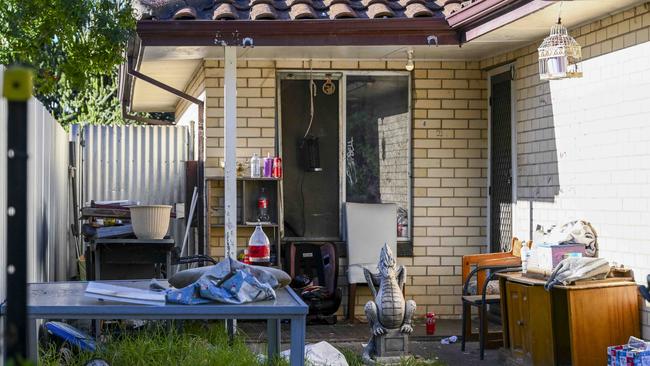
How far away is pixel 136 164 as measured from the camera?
1194cm

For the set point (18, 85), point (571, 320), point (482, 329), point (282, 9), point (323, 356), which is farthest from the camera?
point (282, 9)

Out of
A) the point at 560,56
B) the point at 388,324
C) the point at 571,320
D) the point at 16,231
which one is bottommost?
the point at 388,324

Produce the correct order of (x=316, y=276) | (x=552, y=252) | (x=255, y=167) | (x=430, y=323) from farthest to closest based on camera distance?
(x=316, y=276) → (x=255, y=167) → (x=430, y=323) → (x=552, y=252)

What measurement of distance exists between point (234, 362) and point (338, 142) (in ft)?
14.4

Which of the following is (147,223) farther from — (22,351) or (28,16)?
(22,351)

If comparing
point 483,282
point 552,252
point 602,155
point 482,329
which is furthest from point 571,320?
point 483,282

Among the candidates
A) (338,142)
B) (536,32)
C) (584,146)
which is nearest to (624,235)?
(584,146)

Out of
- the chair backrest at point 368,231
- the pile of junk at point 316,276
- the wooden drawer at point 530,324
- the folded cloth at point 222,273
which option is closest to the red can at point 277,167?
the pile of junk at point 316,276

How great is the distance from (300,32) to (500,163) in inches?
107

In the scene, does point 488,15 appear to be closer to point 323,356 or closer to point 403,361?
point 403,361

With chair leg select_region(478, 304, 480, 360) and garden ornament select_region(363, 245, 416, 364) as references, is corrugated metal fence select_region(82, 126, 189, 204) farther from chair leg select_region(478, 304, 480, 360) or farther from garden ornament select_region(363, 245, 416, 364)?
chair leg select_region(478, 304, 480, 360)

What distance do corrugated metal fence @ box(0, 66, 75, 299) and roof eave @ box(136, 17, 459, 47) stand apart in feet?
4.08

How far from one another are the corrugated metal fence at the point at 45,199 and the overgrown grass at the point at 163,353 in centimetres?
73

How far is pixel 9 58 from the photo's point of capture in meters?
10.0
